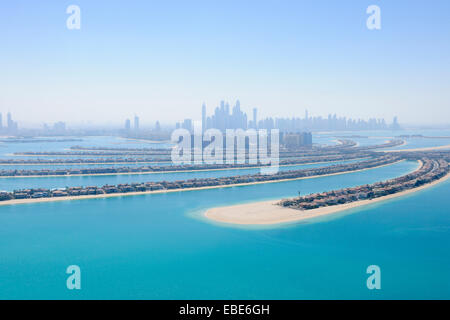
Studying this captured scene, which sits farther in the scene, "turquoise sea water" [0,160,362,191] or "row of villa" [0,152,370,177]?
"row of villa" [0,152,370,177]

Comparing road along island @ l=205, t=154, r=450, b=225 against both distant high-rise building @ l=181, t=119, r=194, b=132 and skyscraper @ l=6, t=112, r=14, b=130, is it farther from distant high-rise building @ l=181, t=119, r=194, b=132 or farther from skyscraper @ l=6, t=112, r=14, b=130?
skyscraper @ l=6, t=112, r=14, b=130

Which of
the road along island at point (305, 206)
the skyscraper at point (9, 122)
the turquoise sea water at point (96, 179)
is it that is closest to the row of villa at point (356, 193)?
the road along island at point (305, 206)

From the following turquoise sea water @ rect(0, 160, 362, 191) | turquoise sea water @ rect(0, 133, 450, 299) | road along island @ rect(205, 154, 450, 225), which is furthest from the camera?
turquoise sea water @ rect(0, 160, 362, 191)

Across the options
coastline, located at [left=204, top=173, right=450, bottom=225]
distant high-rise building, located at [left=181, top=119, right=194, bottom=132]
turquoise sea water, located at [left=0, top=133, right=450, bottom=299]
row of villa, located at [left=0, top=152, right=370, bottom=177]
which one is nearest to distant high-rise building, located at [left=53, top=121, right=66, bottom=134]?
distant high-rise building, located at [left=181, top=119, right=194, bottom=132]

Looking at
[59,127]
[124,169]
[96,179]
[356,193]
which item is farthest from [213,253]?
[59,127]

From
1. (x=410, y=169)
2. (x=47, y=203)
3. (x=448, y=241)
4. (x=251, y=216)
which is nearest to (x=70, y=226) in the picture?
(x=47, y=203)

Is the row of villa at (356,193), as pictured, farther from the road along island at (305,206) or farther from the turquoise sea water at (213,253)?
the turquoise sea water at (213,253)
